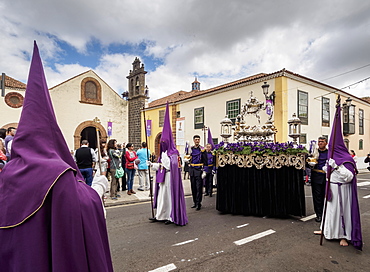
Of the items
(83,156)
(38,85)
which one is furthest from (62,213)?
(83,156)

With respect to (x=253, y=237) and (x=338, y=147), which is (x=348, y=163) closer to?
(x=338, y=147)

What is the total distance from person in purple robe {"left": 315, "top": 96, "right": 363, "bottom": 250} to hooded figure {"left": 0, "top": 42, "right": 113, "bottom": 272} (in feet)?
13.2

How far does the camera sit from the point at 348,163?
3846 mm

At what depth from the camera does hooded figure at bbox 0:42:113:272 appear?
1.18 metres

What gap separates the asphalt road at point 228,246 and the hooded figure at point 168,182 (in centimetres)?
28

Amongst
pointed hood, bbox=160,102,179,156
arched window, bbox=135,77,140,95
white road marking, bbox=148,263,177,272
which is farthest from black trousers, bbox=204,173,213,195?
arched window, bbox=135,77,140,95

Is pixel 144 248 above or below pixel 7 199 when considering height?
below

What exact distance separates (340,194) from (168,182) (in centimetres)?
342

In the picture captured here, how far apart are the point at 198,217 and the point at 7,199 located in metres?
4.65

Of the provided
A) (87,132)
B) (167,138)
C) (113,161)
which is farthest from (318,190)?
(87,132)

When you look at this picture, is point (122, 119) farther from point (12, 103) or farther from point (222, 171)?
point (222, 171)

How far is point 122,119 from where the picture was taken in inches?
835

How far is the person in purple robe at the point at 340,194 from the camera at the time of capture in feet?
12.4

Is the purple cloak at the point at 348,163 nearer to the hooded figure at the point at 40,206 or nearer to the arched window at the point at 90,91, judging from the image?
the hooded figure at the point at 40,206
